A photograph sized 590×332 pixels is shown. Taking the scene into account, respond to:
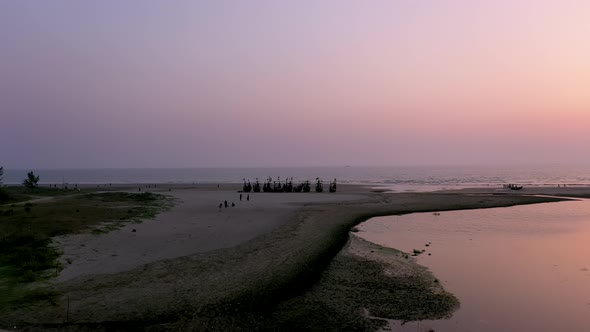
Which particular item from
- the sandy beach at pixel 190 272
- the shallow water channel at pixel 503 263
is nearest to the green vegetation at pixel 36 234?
the sandy beach at pixel 190 272

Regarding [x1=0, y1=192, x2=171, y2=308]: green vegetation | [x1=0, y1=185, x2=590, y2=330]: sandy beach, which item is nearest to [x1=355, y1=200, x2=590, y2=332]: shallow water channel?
[x1=0, y1=185, x2=590, y2=330]: sandy beach

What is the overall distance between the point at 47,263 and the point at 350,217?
2365cm

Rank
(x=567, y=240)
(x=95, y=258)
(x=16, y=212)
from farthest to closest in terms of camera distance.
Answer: (x=16, y=212) < (x=567, y=240) < (x=95, y=258)

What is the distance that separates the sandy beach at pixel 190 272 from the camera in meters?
12.2

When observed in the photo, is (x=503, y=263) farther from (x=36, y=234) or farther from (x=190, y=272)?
(x=36, y=234)

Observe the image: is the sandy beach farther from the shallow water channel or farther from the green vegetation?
the shallow water channel

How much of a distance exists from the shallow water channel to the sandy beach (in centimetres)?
120

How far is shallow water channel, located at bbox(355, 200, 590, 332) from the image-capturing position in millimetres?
12820

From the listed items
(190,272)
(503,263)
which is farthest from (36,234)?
(503,263)

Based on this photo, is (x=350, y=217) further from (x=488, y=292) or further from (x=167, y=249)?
(x=488, y=292)

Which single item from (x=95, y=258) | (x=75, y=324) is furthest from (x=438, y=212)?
(x=75, y=324)

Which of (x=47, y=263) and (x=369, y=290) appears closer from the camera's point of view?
(x=369, y=290)

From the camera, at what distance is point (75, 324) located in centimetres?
1141

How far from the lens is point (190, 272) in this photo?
17062mm
